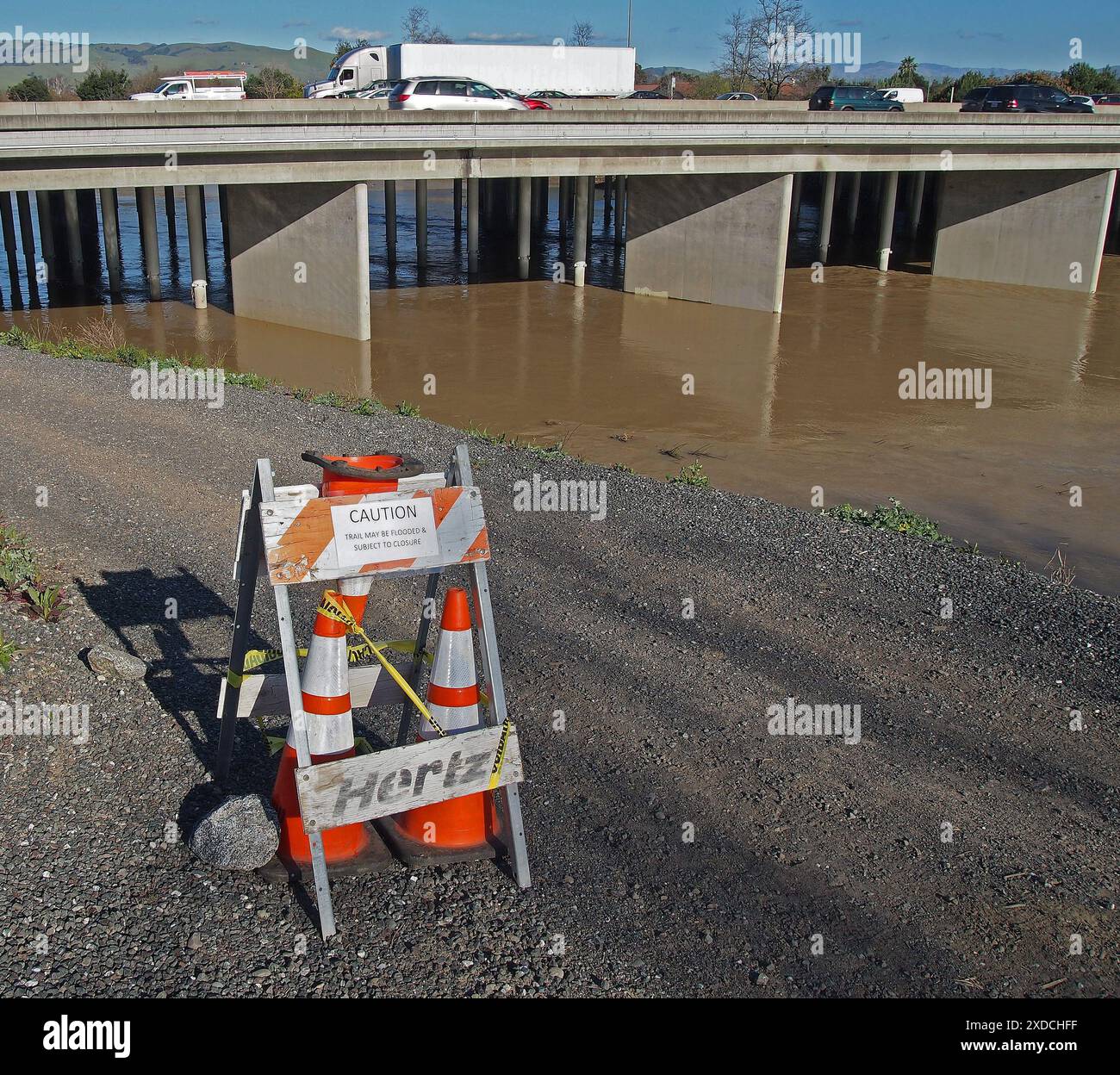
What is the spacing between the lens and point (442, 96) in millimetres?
29812

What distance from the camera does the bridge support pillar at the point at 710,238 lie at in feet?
85.1

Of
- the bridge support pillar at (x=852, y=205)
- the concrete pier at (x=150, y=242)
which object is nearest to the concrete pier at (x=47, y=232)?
the concrete pier at (x=150, y=242)

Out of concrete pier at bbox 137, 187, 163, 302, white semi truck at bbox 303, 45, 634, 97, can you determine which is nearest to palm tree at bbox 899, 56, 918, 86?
white semi truck at bbox 303, 45, 634, 97

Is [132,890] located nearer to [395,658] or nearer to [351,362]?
[395,658]

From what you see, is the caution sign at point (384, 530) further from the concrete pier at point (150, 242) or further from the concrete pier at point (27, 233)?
the concrete pier at point (27, 233)

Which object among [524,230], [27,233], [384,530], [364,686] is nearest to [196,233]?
[27,233]

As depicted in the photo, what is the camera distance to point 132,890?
4.40 metres

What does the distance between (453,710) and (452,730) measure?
8 cm

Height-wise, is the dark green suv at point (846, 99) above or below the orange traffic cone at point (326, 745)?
above

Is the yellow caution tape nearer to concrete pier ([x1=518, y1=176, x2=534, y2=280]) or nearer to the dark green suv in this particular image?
concrete pier ([x1=518, y1=176, x2=534, y2=280])

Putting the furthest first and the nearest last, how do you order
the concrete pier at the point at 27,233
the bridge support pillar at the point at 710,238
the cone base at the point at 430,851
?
the concrete pier at the point at 27,233 → the bridge support pillar at the point at 710,238 → the cone base at the point at 430,851

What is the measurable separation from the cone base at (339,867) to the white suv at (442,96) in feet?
89.5
